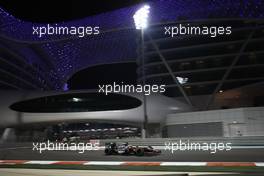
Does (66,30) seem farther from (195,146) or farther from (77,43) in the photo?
(195,146)

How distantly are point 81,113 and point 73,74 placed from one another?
163ft

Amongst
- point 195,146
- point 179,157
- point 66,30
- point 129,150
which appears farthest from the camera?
point 66,30

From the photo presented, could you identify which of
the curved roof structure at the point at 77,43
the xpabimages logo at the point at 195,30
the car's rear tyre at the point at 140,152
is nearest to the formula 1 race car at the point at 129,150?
the car's rear tyre at the point at 140,152

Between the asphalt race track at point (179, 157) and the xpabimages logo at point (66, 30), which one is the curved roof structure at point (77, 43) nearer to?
the xpabimages logo at point (66, 30)

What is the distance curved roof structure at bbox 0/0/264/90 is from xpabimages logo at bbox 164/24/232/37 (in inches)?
72.9

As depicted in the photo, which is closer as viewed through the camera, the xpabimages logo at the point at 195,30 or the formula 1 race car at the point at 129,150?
the formula 1 race car at the point at 129,150

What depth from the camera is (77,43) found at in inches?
3287

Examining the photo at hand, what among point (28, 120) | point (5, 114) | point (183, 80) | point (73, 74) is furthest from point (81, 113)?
point (73, 74)

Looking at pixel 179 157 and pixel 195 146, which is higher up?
pixel 195 146

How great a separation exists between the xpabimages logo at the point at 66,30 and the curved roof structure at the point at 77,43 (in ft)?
3.63

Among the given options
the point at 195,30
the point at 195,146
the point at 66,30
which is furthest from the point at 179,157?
the point at 66,30

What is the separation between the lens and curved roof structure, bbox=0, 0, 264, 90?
5972 cm

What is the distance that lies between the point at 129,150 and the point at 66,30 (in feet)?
200

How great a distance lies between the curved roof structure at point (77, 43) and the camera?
196ft
